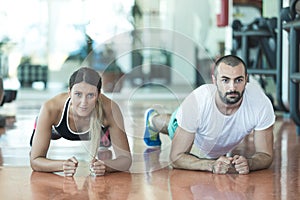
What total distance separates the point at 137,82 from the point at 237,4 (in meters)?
2.40

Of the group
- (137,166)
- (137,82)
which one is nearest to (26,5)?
(137,82)

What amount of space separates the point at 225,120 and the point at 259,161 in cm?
27

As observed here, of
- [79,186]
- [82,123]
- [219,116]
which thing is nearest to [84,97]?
[82,123]

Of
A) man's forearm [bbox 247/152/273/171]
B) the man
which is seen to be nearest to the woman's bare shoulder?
the man

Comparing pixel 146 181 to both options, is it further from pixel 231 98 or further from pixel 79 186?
pixel 231 98

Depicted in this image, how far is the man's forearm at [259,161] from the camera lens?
2.78 metres

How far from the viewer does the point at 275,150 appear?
3633 millimetres

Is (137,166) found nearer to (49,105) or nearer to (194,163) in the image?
(194,163)

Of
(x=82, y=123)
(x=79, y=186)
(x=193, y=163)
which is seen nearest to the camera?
(x=79, y=186)

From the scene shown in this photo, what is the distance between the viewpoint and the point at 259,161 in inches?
110

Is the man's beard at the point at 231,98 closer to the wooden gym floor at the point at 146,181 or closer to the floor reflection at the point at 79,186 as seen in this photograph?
the wooden gym floor at the point at 146,181

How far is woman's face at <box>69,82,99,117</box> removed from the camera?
2.54 metres

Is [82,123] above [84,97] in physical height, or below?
below

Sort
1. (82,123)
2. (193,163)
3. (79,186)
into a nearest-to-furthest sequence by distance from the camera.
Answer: (79,186) → (82,123) → (193,163)
